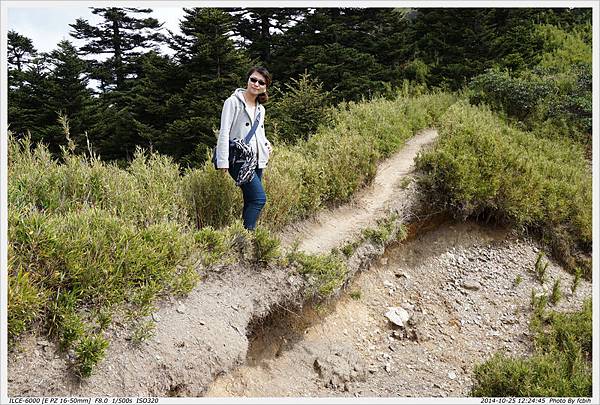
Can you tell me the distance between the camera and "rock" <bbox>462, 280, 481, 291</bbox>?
23.1 feet

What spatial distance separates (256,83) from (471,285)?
469cm

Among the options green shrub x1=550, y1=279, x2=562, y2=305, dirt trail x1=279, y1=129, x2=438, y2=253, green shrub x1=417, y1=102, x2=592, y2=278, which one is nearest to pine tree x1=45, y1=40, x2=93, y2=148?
dirt trail x1=279, y1=129, x2=438, y2=253

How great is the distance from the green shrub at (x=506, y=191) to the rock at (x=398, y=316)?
2610 mm

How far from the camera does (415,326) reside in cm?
602

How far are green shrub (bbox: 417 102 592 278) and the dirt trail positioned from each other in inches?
26.5

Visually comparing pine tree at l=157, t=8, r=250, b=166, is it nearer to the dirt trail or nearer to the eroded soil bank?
the dirt trail

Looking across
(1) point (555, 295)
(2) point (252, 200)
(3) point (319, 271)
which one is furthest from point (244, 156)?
(1) point (555, 295)

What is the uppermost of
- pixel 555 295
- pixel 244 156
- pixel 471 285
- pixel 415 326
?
pixel 244 156

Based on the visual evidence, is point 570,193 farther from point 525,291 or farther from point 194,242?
point 194,242

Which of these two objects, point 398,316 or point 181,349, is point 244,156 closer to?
point 181,349

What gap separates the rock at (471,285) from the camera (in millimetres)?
7047

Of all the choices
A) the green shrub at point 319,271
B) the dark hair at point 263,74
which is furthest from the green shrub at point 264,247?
the dark hair at point 263,74

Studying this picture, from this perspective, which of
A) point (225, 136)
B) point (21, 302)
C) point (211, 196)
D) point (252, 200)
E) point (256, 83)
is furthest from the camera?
point (211, 196)

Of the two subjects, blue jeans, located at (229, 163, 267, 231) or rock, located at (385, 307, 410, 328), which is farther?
rock, located at (385, 307, 410, 328)
